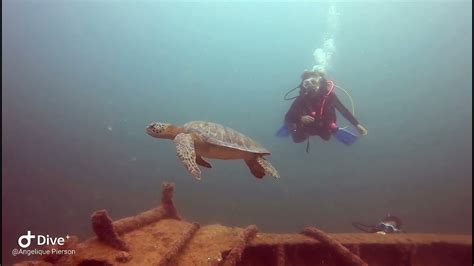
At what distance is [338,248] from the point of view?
573 cm

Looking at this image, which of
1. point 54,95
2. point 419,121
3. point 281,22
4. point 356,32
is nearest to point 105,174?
point 54,95

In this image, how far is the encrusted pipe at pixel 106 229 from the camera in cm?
518

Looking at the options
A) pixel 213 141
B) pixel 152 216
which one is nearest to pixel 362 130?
pixel 213 141

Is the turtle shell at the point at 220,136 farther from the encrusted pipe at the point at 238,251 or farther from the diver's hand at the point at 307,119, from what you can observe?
the diver's hand at the point at 307,119

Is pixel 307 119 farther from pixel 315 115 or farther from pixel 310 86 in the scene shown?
pixel 310 86

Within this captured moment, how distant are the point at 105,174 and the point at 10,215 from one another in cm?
1711

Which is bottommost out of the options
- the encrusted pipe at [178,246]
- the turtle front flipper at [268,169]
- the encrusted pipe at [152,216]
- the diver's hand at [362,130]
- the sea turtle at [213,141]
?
the encrusted pipe at [178,246]

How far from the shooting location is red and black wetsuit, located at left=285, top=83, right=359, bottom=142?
10.2m

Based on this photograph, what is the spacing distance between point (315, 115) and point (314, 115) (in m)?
0.03

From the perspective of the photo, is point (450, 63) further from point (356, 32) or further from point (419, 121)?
point (356, 32)

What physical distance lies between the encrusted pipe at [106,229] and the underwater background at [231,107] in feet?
59.0

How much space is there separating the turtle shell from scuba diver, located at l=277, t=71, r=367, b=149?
3410 mm

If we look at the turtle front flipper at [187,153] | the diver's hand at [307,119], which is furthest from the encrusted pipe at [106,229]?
the diver's hand at [307,119]

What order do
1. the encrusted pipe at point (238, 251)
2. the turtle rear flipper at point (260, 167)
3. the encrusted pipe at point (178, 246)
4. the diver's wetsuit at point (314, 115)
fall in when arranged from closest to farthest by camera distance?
the encrusted pipe at point (178, 246) < the encrusted pipe at point (238, 251) < the turtle rear flipper at point (260, 167) < the diver's wetsuit at point (314, 115)
